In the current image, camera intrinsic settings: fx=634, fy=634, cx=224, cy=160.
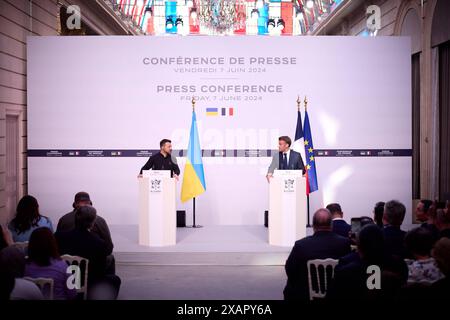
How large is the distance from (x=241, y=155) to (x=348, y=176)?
5.98 ft

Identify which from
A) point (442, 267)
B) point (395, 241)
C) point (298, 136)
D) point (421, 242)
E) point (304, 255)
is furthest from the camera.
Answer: point (298, 136)

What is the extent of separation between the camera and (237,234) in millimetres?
9477

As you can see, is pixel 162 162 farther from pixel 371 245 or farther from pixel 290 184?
pixel 371 245

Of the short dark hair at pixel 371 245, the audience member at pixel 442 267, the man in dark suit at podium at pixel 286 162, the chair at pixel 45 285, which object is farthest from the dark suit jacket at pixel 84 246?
the man in dark suit at podium at pixel 286 162

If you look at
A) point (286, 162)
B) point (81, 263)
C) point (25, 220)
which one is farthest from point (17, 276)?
point (286, 162)

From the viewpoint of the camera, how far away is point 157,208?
26.5ft

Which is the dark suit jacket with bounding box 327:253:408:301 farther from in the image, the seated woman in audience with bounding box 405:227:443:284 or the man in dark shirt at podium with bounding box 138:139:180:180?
the man in dark shirt at podium with bounding box 138:139:180:180

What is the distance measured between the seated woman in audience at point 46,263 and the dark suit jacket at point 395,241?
2441 millimetres

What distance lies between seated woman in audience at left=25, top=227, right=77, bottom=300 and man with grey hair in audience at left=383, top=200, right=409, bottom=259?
8.09ft

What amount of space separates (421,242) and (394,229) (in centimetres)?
105

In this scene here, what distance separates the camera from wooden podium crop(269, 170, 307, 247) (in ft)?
26.3

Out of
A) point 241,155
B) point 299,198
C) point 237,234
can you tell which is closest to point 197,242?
point 237,234

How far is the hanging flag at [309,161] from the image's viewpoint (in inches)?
390
